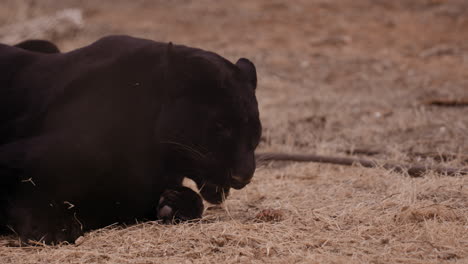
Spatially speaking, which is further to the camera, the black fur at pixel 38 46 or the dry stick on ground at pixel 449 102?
the dry stick on ground at pixel 449 102

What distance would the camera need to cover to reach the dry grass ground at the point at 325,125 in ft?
8.22

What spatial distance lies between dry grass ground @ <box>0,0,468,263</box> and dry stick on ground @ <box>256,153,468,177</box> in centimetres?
9

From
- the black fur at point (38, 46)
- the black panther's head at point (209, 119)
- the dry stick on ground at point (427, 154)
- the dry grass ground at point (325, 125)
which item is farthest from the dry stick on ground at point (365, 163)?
the black fur at point (38, 46)

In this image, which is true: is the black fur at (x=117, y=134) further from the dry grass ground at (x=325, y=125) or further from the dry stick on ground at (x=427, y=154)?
the dry stick on ground at (x=427, y=154)

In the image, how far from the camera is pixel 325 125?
6188 millimetres

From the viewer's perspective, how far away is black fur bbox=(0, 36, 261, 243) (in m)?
2.68

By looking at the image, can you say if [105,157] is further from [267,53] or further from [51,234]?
[267,53]

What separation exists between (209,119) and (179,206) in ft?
2.03

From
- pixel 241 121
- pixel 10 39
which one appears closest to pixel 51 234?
Answer: pixel 241 121

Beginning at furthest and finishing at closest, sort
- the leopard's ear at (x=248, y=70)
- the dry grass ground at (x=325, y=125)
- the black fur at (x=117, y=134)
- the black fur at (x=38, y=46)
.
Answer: the black fur at (x=38, y=46) < the leopard's ear at (x=248, y=70) < the black fur at (x=117, y=134) < the dry grass ground at (x=325, y=125)

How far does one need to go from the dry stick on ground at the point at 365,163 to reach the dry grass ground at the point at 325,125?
9cm

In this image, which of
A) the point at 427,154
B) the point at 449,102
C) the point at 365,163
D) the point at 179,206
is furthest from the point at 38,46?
the point at 449,102

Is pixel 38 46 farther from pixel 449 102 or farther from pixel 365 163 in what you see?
pixel 449 102

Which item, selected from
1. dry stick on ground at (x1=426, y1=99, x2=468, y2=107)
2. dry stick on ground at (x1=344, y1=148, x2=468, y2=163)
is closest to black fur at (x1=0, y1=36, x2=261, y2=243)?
dry stick on ground at (x1=344, y1=148, x2=468, y2=163)
